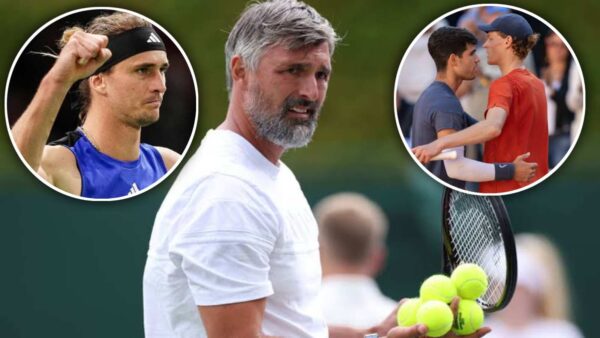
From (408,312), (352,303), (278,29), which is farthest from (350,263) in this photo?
(278,29)

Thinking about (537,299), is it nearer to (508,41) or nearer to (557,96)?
(557,96)

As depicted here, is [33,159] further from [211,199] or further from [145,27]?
[211,199]

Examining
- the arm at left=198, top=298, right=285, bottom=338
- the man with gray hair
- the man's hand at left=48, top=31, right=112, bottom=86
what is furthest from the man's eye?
the man's hand at left=48, top=31, right=112, bottom=86

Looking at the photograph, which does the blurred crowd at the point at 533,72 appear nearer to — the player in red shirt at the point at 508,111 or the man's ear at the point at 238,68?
the player in red shirt at the point at 508,111

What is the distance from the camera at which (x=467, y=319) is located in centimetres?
199

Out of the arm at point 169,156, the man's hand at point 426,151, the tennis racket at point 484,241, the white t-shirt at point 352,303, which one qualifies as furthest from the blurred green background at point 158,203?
the tennis racket at point 484,241

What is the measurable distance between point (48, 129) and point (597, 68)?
1668 mm

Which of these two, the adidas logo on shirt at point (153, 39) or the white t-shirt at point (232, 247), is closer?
the white t-shirt at point (232, 247)

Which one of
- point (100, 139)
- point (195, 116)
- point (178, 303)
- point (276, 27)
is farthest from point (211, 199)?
point (195, 116)

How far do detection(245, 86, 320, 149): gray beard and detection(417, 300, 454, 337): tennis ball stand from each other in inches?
15.8

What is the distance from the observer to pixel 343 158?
3.44m

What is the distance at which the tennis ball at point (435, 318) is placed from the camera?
1.87 meters

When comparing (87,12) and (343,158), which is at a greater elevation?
(87,12)

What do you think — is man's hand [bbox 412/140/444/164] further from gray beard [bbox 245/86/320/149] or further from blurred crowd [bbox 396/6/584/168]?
gray beard [bbox 245/86/320/149]
